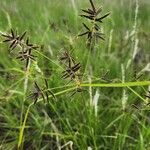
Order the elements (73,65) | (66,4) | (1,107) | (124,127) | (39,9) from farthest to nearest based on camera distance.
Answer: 1. (66,4)
2. (39,9)
3. (1,107)
4. (124,127)
5. (73,65)

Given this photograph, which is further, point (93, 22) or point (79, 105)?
point (79, 105)

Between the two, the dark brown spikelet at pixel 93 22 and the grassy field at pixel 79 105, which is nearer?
Answer: the dark brown spikelet at pixel 93 22

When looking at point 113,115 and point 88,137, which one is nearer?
point 88,137

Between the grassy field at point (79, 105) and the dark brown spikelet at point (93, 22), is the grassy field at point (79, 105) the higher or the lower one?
the lower one

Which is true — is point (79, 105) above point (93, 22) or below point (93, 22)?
below

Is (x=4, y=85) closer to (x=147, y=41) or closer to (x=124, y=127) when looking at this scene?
(x=124, y=127)

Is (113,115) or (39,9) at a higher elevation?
(39,9)

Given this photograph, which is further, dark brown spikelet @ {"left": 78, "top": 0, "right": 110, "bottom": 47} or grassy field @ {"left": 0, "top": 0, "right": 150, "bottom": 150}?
grassy field @ {"left": 0, "top": 0, "right": 150, "bottom": 150}

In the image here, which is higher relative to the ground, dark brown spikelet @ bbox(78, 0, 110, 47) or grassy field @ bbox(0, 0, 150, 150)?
dark brown spikelet @ bbox(78, 0, 110, 47)

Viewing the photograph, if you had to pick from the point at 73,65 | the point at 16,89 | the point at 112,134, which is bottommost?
the point at 112,134

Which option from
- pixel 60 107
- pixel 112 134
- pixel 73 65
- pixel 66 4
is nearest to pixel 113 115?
pixel 112 134

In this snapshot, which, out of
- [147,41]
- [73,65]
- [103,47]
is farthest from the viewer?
[147,41]
